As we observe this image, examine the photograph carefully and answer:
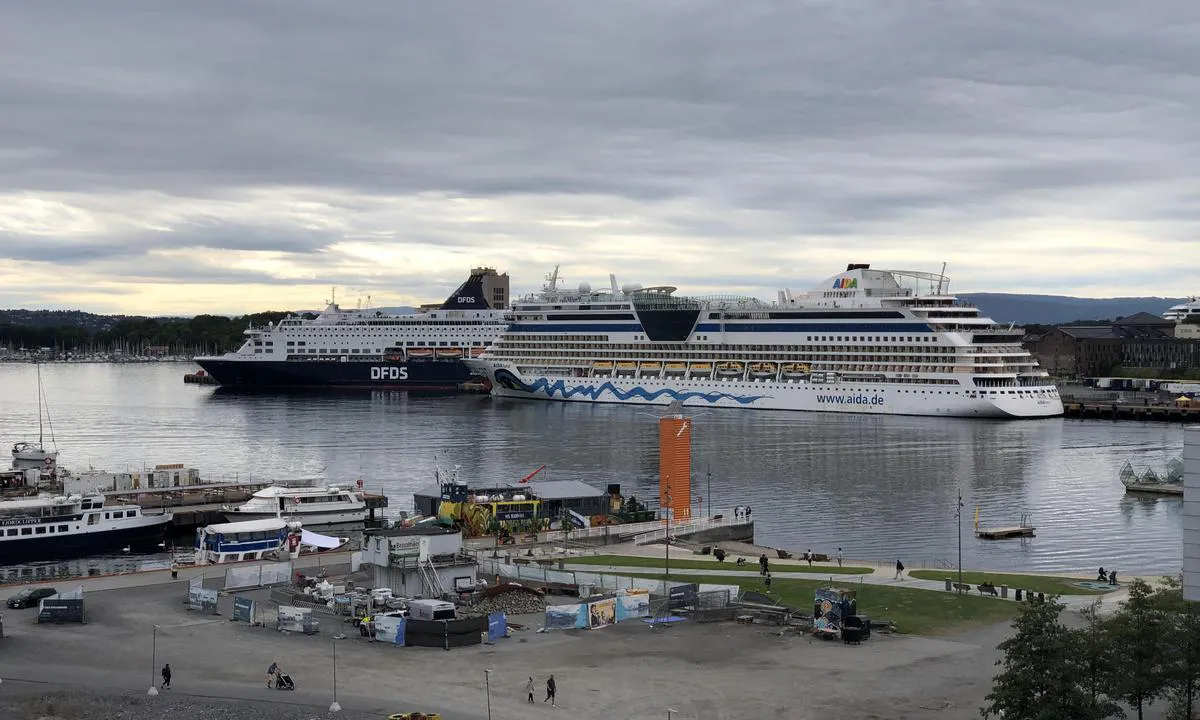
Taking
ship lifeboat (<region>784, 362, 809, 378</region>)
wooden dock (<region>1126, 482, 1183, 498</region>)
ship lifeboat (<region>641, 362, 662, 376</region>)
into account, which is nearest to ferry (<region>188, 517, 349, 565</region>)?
wooden dock (<region>1126, 482, 1183, 498</region>)

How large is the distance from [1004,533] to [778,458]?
23.4 m

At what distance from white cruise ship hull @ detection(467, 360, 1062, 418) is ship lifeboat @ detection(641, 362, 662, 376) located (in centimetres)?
110

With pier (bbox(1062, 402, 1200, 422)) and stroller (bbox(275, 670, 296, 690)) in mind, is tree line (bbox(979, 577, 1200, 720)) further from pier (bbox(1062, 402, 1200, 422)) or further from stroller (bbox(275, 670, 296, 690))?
pier (bbox(1062, 402, 1200, 422))

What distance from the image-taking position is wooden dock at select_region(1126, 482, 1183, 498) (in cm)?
5778

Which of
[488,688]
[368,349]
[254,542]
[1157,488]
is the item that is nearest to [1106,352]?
[368,349]

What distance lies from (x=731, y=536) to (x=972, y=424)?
4758 centimetres

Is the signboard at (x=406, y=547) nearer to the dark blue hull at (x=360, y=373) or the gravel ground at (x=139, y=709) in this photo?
the gravel ground at (x=139, y=709)

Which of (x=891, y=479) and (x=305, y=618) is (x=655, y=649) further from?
(x=891, y=479)

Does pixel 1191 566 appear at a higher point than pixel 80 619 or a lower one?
higher

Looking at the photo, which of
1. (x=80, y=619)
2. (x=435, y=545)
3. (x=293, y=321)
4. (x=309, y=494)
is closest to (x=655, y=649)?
(x=435, y=545)

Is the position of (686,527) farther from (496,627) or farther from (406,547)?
(496,627)

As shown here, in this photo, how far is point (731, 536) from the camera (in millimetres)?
47594

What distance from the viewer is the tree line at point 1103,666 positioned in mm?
22375

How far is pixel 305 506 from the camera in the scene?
5194 centimetres
